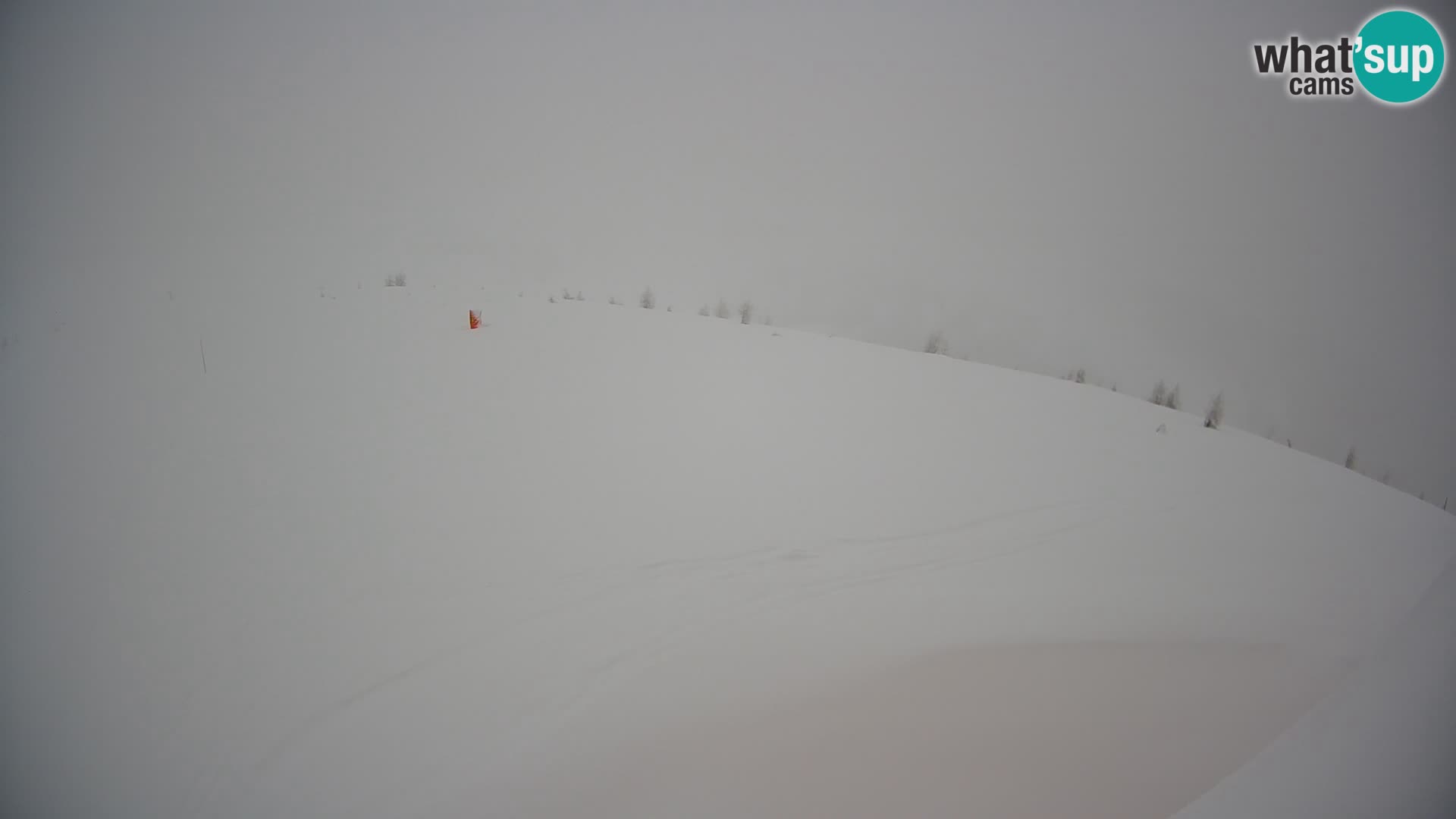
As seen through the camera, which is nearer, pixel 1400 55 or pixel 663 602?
pixel 663 602

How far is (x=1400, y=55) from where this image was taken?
98.2 inches

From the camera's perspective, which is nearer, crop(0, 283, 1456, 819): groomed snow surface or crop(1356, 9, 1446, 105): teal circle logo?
crop(0, 283, 1456, 819): groomed snow surface

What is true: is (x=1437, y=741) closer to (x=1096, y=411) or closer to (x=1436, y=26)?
(x=1096, y=411)

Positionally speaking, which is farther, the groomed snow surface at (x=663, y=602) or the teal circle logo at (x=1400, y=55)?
the teal circle logo at (x=1400, y=55)

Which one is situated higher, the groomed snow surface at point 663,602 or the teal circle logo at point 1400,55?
the teal circle logo at point 1400,55

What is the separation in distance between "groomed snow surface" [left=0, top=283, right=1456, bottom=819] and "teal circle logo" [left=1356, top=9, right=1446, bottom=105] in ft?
5.18

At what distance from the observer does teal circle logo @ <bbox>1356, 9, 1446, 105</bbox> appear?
2.46 metres

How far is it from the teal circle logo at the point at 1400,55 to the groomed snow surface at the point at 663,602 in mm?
1580

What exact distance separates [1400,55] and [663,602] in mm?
3610

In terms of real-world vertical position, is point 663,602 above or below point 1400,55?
below

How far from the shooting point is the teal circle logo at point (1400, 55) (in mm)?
2455

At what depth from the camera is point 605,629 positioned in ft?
5.29

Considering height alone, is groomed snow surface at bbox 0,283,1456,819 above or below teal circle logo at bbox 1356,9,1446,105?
below

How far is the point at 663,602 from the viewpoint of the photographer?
1.73 meters
